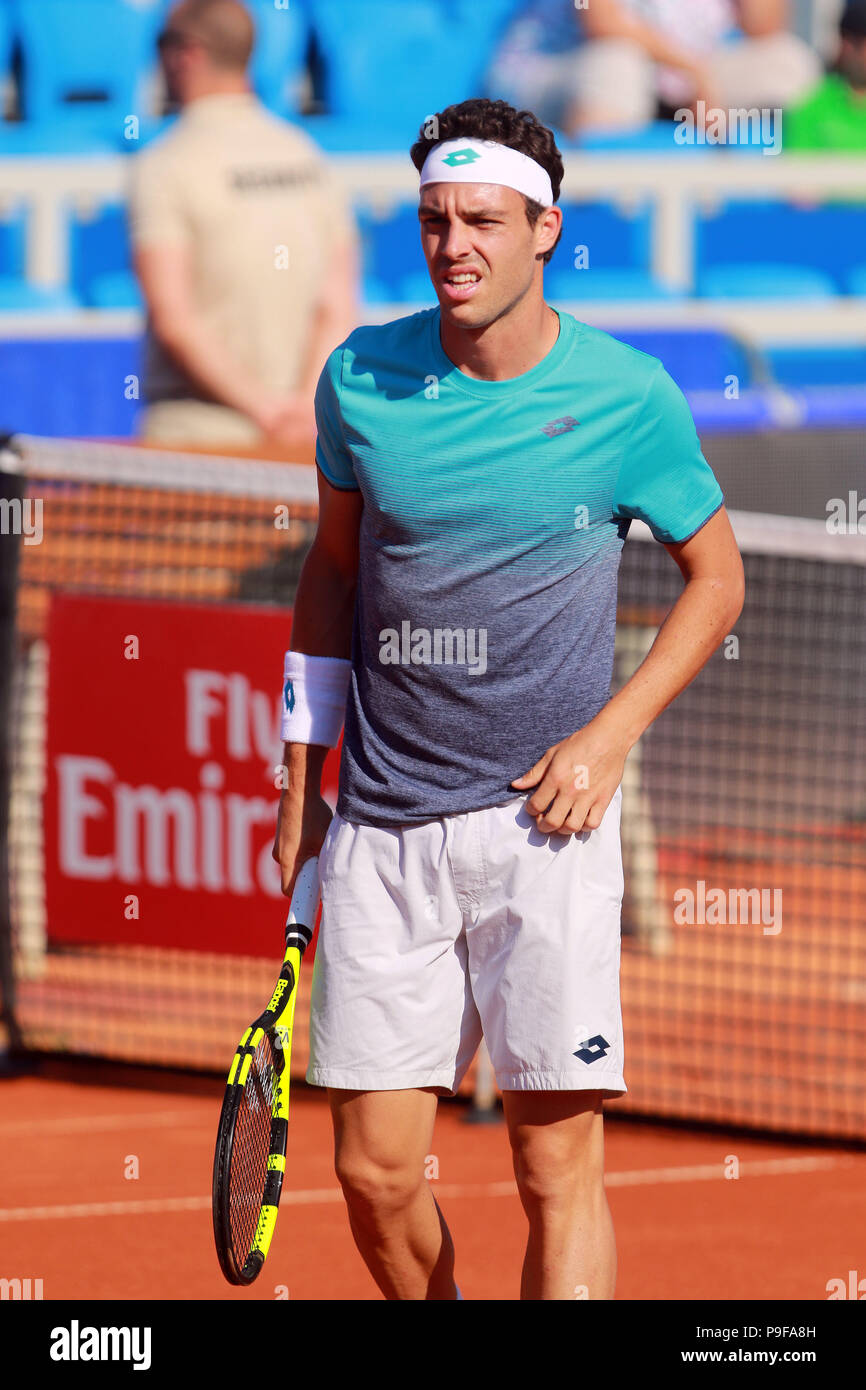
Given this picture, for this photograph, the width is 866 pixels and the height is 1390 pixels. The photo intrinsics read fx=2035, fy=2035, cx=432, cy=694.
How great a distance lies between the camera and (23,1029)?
714cm

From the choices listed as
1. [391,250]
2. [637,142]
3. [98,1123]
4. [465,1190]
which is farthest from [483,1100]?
[637,142]

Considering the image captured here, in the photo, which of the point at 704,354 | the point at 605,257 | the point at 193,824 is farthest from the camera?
the point at 605,257

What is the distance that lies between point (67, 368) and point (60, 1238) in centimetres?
847

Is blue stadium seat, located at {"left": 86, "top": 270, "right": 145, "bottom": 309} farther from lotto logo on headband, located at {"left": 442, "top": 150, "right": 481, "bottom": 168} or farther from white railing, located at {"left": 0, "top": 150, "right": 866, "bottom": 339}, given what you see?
lotto logo on headband, located at {"left": 442, "top": 150, "right": 481, "bottom": 168}

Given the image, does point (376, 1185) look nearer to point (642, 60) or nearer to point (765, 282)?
point (765, 282)

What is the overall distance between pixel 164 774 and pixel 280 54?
1120cm

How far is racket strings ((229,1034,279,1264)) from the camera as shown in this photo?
11.0ft

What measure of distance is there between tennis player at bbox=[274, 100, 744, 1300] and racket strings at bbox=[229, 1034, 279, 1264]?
9 centimetres

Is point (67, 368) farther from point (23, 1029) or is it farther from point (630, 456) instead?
point (630, 456)

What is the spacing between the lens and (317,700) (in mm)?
3746

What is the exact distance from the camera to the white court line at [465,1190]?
18.1 feet

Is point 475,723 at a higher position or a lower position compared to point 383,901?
higher

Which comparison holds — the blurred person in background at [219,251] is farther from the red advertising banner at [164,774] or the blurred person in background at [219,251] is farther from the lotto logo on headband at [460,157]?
the lotto logo on headband at [460,157]

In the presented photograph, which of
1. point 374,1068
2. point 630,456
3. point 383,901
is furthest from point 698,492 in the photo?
point 374,1068
